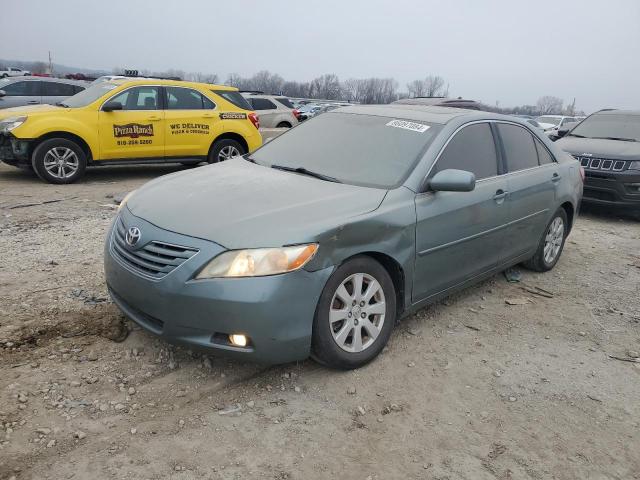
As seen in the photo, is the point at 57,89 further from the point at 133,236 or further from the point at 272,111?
the point at 133,236

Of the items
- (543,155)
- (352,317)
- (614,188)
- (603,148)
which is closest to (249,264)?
(352,317)

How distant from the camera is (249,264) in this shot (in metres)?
2.86

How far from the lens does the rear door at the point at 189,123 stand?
8.98 metres

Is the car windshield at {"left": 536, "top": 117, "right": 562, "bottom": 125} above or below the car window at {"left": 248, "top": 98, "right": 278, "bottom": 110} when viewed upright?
below

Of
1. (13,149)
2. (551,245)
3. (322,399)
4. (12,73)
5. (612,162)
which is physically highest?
(12,73)

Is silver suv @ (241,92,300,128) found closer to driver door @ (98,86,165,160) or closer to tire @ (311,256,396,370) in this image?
driver door @ (98,86,165,160)

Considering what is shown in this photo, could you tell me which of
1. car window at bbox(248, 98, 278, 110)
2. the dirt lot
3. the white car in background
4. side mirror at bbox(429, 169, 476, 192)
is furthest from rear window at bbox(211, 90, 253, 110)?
the white car in background

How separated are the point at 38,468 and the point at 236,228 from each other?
146cm

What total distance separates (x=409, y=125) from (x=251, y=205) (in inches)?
60.9

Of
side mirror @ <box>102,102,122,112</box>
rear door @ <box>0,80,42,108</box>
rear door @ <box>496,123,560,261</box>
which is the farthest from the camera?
rear door @ <box>0,80,42,108</box>

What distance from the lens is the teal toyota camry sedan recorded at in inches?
113

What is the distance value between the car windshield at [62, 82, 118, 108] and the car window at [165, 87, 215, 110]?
2.87 feet

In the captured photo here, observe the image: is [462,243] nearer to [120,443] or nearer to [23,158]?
[120,443]

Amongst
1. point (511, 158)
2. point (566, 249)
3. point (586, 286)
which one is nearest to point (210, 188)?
point (511, 158)
